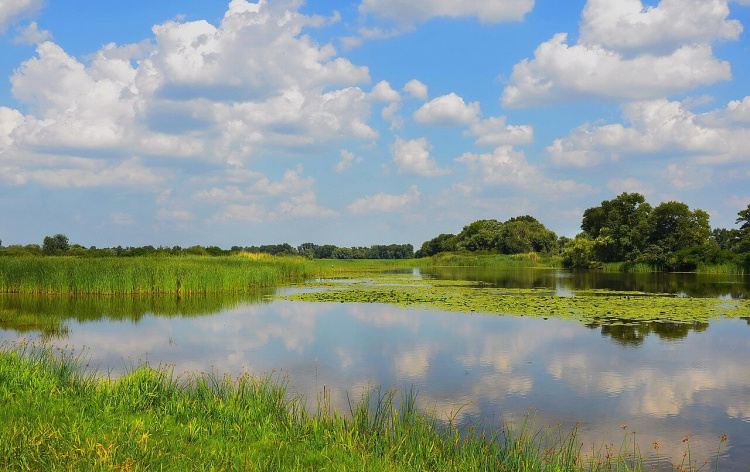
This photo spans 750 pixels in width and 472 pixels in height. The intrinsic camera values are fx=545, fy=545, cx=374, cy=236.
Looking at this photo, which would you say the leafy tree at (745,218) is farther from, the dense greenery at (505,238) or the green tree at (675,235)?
the dense greenery at (505,238)

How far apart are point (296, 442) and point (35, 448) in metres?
→ 2.56

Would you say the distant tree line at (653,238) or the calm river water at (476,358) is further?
the distant tree line at (653,238)

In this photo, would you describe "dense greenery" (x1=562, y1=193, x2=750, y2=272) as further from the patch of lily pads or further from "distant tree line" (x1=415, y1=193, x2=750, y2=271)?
the patch of lily pads

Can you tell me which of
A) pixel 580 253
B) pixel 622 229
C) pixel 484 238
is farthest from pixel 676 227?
pixel 484 238

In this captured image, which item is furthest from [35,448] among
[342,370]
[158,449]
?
[342,370]

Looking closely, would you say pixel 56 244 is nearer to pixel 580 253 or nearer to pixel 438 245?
pixel 580 253

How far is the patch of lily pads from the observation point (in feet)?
61.8

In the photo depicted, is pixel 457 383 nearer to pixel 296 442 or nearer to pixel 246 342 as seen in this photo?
pixel 296 442

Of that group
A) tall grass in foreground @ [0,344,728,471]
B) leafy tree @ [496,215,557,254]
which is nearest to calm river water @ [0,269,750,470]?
→ tall grass in foreground @ [0,344,728,471]

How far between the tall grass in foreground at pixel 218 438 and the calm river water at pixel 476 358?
1.12m

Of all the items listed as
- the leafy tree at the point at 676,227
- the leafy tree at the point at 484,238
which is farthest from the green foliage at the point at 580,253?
the leafy tree at the point at 484,238

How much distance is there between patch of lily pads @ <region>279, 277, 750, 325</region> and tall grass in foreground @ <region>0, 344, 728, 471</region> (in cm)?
1259

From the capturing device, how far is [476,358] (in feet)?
39.0

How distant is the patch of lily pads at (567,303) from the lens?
18.8 meters
